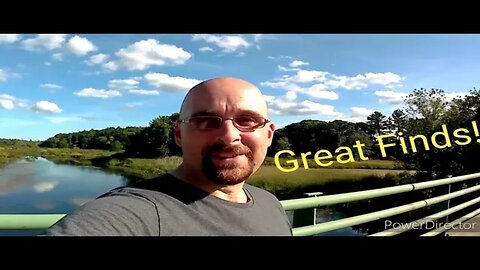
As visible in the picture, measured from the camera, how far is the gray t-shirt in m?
1.02

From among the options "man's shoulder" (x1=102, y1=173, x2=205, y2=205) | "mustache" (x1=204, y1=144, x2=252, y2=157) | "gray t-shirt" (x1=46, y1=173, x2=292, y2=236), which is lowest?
"gray t-shirt" (x1=46, y1=173, x2=292, y2=236)

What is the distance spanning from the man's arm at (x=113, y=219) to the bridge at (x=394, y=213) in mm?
337

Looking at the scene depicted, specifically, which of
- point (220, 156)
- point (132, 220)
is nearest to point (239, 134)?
point (220, 156)

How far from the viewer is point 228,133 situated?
1.30m

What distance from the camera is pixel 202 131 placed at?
1289 mm

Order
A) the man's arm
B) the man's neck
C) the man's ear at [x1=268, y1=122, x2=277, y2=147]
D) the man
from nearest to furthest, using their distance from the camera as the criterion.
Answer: the man's arm < the man < the man's neck < the man's ear at [x1=268, y1=122, x2=277, y2=147]

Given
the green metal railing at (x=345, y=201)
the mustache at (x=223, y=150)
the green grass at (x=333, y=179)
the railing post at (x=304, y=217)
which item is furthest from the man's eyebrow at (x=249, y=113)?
the green grass at (x=333, y=179)

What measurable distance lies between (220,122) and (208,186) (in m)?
0.19

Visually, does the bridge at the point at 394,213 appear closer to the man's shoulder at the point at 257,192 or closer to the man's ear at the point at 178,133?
the man's shoulder at the point at 257,192

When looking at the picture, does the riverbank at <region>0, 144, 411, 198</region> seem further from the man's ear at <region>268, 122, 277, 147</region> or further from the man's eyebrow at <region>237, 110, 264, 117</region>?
the man's eyebrow at <region>237, 110, 264, 117</region>

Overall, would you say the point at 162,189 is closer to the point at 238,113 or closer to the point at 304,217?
the point at 238,113

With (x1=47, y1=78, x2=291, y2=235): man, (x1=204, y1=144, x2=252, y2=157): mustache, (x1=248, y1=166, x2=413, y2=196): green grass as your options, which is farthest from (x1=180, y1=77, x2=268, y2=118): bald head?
(x1=248, y1=166, x2=413, y2=196): green grass

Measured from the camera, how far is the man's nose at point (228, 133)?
1.29 meters
